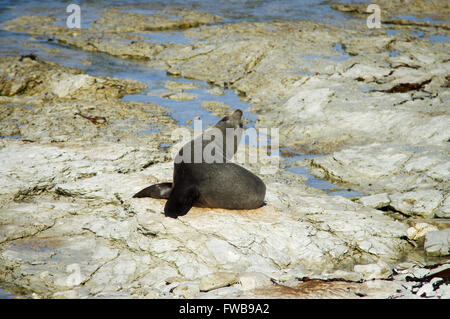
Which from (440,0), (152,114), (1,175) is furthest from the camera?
(440,0)

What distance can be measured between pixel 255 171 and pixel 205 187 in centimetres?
237

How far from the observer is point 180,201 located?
5.62 metres

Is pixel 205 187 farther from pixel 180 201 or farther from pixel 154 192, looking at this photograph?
pixel 154 192

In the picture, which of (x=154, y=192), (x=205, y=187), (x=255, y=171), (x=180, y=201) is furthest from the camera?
(x=255, y=171)

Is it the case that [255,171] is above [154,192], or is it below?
below

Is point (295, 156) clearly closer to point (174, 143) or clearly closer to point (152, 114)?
point (174, 143)

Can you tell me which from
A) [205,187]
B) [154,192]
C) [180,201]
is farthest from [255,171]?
[180,201]

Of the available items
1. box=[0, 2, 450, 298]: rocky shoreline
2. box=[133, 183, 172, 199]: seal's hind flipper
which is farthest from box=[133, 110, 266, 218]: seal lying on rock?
box=[0, 2, 450, 298]: rocky shoreline

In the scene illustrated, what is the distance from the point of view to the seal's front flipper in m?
5.58

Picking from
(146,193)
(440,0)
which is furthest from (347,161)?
(440,0)

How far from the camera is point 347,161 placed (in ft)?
26.5

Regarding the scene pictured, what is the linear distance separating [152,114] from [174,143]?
1.60 m

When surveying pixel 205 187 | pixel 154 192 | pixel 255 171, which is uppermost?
pixel 205 187

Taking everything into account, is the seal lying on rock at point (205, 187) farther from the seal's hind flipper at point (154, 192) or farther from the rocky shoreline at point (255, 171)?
the rocky shoreline at point (255, 171)
